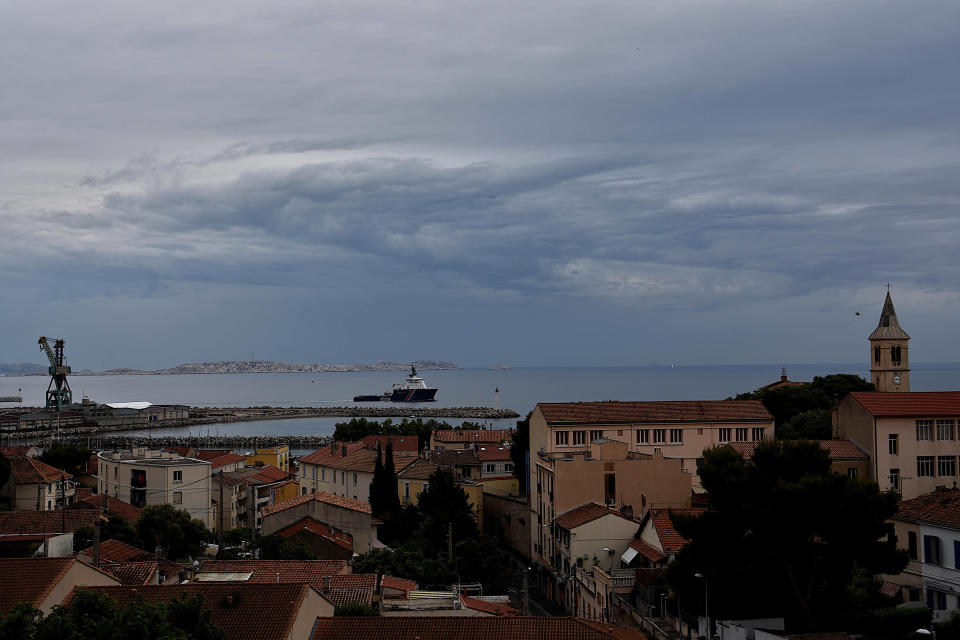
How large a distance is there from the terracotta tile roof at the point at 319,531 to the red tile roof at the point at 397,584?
17.6ft

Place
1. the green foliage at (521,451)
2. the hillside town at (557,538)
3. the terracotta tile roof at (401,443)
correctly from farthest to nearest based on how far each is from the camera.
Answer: the terracotta tile roof at (401,443), the green foliage at (521,451), the hillside town at (557,538)

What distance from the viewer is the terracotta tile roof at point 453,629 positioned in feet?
44.0

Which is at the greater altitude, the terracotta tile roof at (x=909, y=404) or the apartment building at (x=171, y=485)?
the terracotta tile roof at (x=909, y=404)

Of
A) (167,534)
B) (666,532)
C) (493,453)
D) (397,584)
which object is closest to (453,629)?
(397,584)

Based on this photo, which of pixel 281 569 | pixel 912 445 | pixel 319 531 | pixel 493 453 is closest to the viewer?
pixel 281 569

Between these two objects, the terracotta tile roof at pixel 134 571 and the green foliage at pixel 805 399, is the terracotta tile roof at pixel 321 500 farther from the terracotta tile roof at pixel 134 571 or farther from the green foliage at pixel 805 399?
the green foliage at pixel 805 399

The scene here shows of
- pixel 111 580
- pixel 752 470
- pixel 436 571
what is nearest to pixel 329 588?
pixel 111 580

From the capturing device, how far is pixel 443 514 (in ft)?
102

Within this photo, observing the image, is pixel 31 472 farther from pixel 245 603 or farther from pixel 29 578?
pixel 245 603

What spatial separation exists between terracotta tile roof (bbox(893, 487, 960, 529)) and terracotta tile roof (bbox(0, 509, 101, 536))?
20.3 metres

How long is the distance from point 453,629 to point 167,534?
15146 mm

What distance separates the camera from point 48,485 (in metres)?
36.7

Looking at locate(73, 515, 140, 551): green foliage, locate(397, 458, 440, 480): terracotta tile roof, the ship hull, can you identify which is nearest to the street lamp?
locate(73, 515, 140, 551): green foliage

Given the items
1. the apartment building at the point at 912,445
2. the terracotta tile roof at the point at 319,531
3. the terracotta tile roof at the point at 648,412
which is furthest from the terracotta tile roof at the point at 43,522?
the apartment building at the point at 912,445
